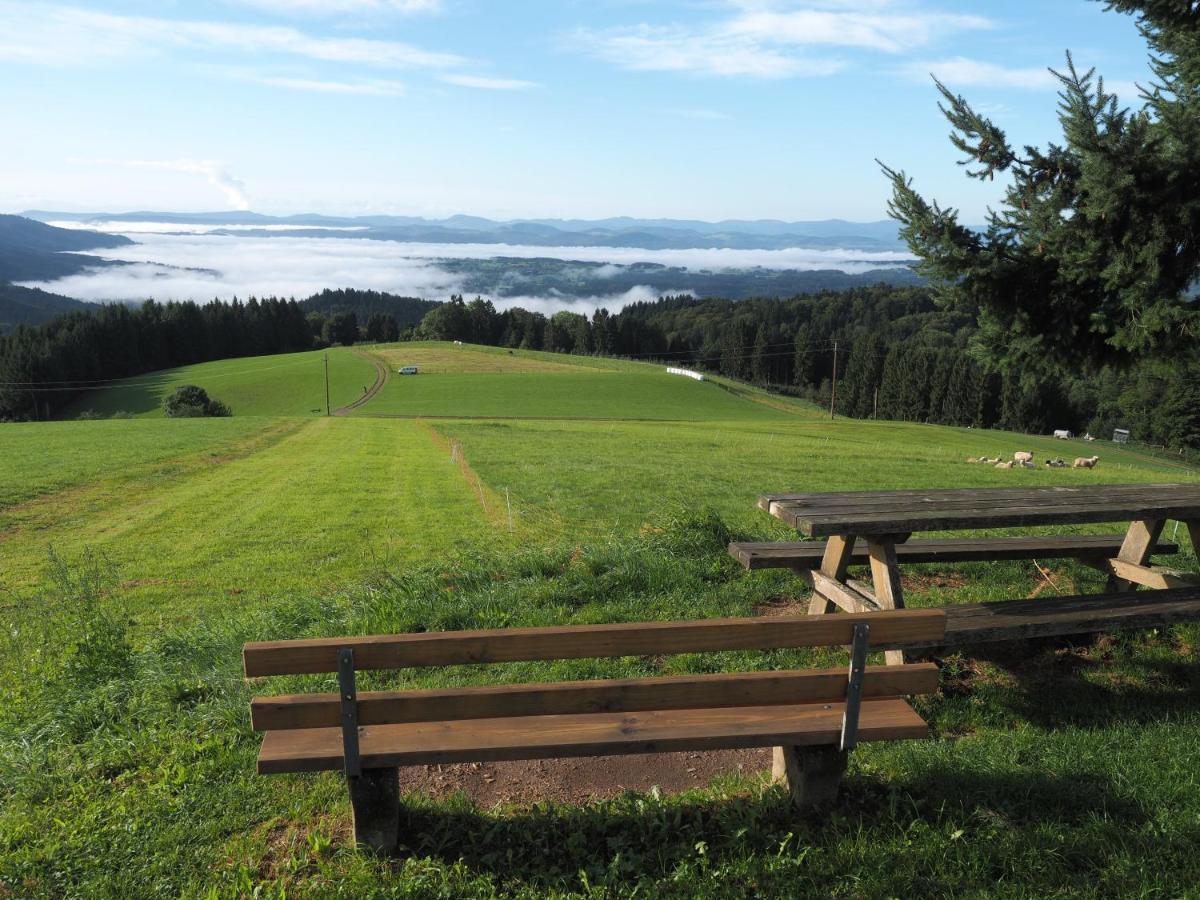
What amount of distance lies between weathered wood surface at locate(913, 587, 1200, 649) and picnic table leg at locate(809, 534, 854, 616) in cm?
93

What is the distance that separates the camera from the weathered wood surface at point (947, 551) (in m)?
7.32

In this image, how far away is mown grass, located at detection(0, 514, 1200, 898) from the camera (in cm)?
381

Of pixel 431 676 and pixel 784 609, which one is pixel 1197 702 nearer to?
pixel 784 609

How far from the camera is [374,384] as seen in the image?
86.2 meters

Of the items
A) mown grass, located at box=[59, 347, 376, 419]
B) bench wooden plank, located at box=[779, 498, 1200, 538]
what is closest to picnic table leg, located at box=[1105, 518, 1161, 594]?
bench wooden plank, located at box=[779, 498, 1200, 538]

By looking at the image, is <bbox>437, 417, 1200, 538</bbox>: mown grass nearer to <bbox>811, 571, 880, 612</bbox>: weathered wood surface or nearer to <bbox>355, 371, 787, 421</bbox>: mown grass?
<bbox>811, 571, 880, 612</bbox>: weathered wood surface

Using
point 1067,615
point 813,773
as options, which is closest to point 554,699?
point 813,773

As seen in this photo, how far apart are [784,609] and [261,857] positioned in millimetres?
4904

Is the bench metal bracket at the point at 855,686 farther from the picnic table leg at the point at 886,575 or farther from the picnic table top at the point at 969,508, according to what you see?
the picnic table leg at the point at 886,575

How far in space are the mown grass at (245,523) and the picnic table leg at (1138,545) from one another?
31.1 feet

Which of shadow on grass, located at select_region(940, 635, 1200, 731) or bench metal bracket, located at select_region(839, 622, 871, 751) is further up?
bench metal bracket, located at select_region(839, 622, 871, 751)

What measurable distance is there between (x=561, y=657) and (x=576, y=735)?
482mm

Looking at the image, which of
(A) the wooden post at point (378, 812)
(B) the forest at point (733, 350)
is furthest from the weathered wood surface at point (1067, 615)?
(B) the forest at point (733, 350)

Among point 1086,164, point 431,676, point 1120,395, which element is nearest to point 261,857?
point 431,676
